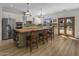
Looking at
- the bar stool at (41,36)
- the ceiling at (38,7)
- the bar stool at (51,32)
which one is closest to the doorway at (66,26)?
the bar stool at (51,32)

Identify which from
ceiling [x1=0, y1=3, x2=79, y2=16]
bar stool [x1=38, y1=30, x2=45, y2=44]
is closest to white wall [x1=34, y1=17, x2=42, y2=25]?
ceiling [x1=0, y1=3, x2=79, y2=16]

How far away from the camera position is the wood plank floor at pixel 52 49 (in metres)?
3.33

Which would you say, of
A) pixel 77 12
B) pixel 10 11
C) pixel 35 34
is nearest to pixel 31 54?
pixel 35 34

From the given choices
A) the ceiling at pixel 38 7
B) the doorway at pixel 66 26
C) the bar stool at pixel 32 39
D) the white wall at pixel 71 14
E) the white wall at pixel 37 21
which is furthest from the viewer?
the bar stool at pixel 32 39

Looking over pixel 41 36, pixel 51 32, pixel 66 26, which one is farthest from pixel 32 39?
pixel 66 26

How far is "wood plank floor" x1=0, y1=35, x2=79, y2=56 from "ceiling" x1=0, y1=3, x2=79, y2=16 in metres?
0.86

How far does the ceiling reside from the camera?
309cm

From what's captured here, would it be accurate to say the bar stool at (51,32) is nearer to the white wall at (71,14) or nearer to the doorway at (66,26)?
the doorway at (66,26)

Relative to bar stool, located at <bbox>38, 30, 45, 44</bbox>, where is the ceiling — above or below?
above

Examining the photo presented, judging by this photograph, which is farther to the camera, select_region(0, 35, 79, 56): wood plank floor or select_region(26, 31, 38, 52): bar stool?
select_region(26, 31, 38, 52): bar stool

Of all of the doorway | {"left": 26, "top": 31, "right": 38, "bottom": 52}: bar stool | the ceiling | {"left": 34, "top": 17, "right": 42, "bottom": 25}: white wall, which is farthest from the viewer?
{"left": 26, "top": 31, "right": 38, "bottom": 52}: bar stool

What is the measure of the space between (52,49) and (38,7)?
52.6 inches

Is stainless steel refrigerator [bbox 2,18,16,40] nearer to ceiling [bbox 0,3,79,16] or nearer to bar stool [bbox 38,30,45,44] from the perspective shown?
ceiling [bbox 0,3,79,16]

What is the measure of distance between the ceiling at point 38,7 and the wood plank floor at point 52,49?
865 mm
